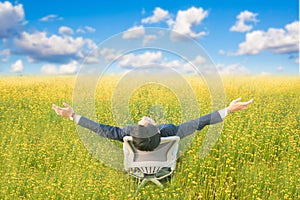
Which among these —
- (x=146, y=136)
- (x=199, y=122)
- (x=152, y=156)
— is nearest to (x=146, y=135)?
(x=146, y=136)

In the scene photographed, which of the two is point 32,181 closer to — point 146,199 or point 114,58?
point 146,199

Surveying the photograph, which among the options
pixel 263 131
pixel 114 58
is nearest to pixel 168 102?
pixel 263 131

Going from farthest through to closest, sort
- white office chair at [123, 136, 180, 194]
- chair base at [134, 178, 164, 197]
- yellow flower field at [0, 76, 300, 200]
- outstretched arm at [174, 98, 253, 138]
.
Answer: outstretched arm at [174, 98, 253, 138] < white office chair at [123, 136, 180, 194] < chair base at [134, 178, 164, 197] < yellow flower field at [0, 76, 300, 200]

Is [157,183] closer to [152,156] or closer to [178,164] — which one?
[152,156]

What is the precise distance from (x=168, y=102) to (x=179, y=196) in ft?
15.8

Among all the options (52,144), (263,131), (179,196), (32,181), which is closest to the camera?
(179,196)

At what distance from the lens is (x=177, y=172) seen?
6.04 metres

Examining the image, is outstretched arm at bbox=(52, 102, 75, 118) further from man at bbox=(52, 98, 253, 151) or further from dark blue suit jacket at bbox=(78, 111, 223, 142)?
dark blue suit jacket at bbox=(78, 111, 223, 142)

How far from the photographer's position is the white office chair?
18.9 feet

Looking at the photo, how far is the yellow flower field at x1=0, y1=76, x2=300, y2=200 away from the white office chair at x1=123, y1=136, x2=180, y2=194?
0.14 metres

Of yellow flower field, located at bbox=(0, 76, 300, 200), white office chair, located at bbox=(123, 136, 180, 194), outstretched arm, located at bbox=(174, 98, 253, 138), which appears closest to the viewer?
yellow flower field, located at bbox=(0, 76, 300, 200)

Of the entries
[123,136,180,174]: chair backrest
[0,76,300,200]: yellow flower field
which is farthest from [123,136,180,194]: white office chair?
[0,76,300,200]: yellow flower field

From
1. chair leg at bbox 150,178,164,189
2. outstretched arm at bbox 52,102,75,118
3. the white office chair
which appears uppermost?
outstretched arm at bbox 52,102,75,118

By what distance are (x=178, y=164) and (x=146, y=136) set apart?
1.06 m
